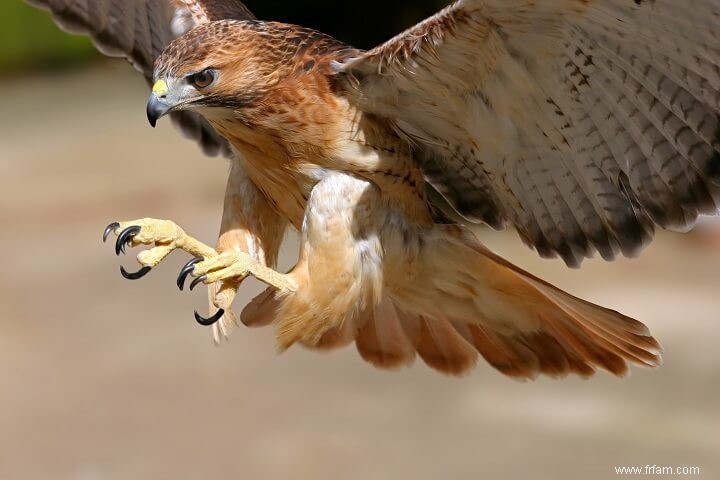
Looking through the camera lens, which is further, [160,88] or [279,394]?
[279,394]

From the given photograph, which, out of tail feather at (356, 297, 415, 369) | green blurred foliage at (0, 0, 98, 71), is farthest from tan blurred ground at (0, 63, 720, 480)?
green blurred foliage at (0, 0, 98, 71)

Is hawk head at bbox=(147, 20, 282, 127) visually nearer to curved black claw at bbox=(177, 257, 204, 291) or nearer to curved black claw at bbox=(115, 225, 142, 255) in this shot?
curved black claw at bbox=(115, 225, 142, 255)

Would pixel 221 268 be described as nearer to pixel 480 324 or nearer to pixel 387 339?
pixel 387 339

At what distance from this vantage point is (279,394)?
8.62 meters

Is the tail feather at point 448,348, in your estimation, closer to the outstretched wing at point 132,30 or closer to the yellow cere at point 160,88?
the outstretched wing at point 132,30

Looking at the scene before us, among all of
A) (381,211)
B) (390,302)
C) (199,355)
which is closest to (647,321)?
(199,355)

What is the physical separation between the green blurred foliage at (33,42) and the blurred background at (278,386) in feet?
10.3

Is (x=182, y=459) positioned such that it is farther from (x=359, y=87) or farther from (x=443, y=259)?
(x=359, y=87)

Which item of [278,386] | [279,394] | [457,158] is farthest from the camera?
[278,386]

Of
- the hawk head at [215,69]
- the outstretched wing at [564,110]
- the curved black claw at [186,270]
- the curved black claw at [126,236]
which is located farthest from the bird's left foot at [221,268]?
the outstretched wing at [564,110]

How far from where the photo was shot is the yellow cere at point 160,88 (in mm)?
4332

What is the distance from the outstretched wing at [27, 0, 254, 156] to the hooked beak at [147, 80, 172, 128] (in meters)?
1.44

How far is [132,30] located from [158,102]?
1647 mm

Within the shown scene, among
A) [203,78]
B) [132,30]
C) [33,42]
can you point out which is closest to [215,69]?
[203,78]
